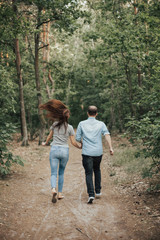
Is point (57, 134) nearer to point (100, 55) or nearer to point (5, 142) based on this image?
point (5, 142)

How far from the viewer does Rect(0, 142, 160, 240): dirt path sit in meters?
4.44

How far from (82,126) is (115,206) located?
210 centimetres

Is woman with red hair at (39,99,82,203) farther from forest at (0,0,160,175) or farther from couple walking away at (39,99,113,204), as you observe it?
forest at (0,0,160,175)

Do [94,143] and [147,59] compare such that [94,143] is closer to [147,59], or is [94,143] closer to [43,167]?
[43,167]

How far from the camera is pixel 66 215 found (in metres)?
5.34

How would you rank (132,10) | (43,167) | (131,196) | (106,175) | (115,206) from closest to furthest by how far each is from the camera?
1. (115,206)
2. (131,196)
3. (106,175)
4. (43,167)
5. (132,10)

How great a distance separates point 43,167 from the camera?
11.2 meters

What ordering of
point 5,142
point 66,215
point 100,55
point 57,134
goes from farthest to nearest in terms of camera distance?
point 100,55 → point 5,142 → point 57,134 → point 66,215

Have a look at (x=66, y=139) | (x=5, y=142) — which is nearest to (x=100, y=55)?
(x=5, y=142)

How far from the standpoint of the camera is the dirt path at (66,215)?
4.44 m

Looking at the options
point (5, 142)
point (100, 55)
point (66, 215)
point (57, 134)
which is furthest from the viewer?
point (100, 55)

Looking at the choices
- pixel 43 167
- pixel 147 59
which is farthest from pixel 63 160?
pixel 147 59

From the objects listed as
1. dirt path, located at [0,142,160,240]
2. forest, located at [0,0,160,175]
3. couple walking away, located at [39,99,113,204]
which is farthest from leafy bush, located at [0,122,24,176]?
couple walking away, located at [39,99,113,204]

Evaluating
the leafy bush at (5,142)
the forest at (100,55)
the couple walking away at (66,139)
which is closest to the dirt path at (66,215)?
the couple walking away at (66,139)
